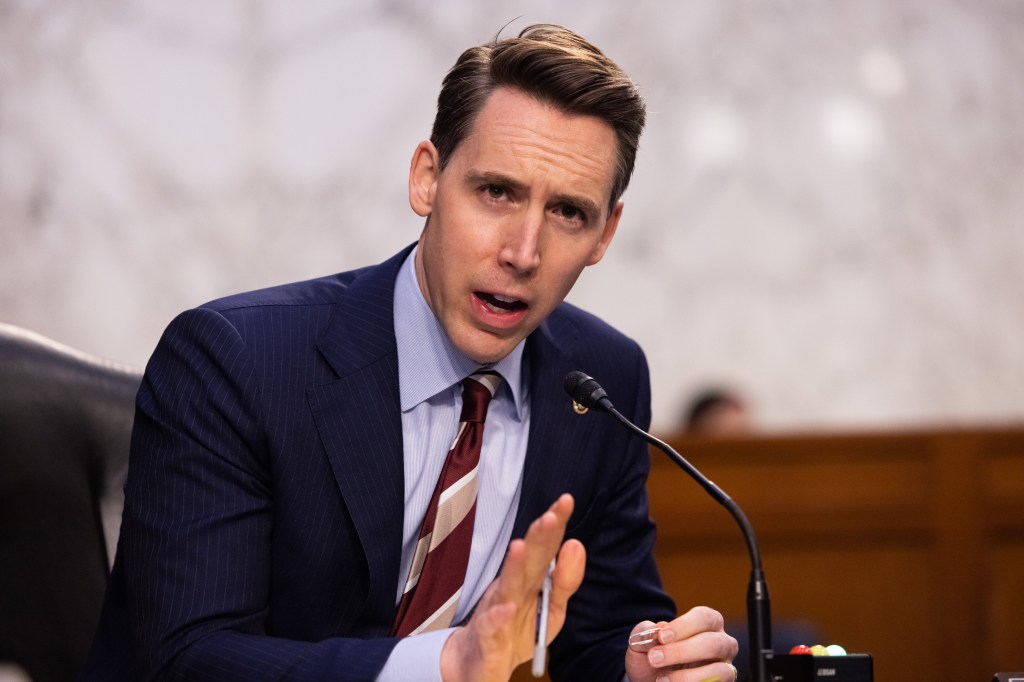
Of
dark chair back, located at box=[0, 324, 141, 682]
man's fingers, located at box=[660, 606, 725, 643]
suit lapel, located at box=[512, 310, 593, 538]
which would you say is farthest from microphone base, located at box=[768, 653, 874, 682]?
dark chair back, located at box=[0, 324, 141, 682]

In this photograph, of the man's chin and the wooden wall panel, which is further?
the wooden wall panel

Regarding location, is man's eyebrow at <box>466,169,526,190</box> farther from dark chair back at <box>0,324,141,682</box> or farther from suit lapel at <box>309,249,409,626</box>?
dark chair back at <box>0,324,141,682</box>

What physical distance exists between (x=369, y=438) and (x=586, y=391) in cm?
34

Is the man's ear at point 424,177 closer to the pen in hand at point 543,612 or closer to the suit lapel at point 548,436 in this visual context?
the suit lapel at point 548,436

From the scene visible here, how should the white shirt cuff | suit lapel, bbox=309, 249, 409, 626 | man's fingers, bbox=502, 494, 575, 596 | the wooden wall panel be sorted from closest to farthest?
man's fingers, bbox=502, 494, 575, 596 → the white shirt cuff → suit lapel, bbox=309, 249, 409, 626 → the wooden wall panel

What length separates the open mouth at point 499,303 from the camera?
1725 millimetres

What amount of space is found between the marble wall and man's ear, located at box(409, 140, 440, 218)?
128 inches

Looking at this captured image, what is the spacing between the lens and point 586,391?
152 centimetres

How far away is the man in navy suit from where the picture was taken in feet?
4.96

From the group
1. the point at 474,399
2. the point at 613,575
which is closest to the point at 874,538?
the point at 613,575

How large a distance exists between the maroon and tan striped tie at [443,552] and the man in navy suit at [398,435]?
0.02 meters

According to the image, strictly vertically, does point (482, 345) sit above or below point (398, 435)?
above

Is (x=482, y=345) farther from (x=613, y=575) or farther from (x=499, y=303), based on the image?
(x=613, y=575)

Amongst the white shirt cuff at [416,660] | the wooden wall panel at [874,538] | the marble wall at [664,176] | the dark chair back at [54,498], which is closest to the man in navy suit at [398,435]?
the white shirt cuff at [416,660]
